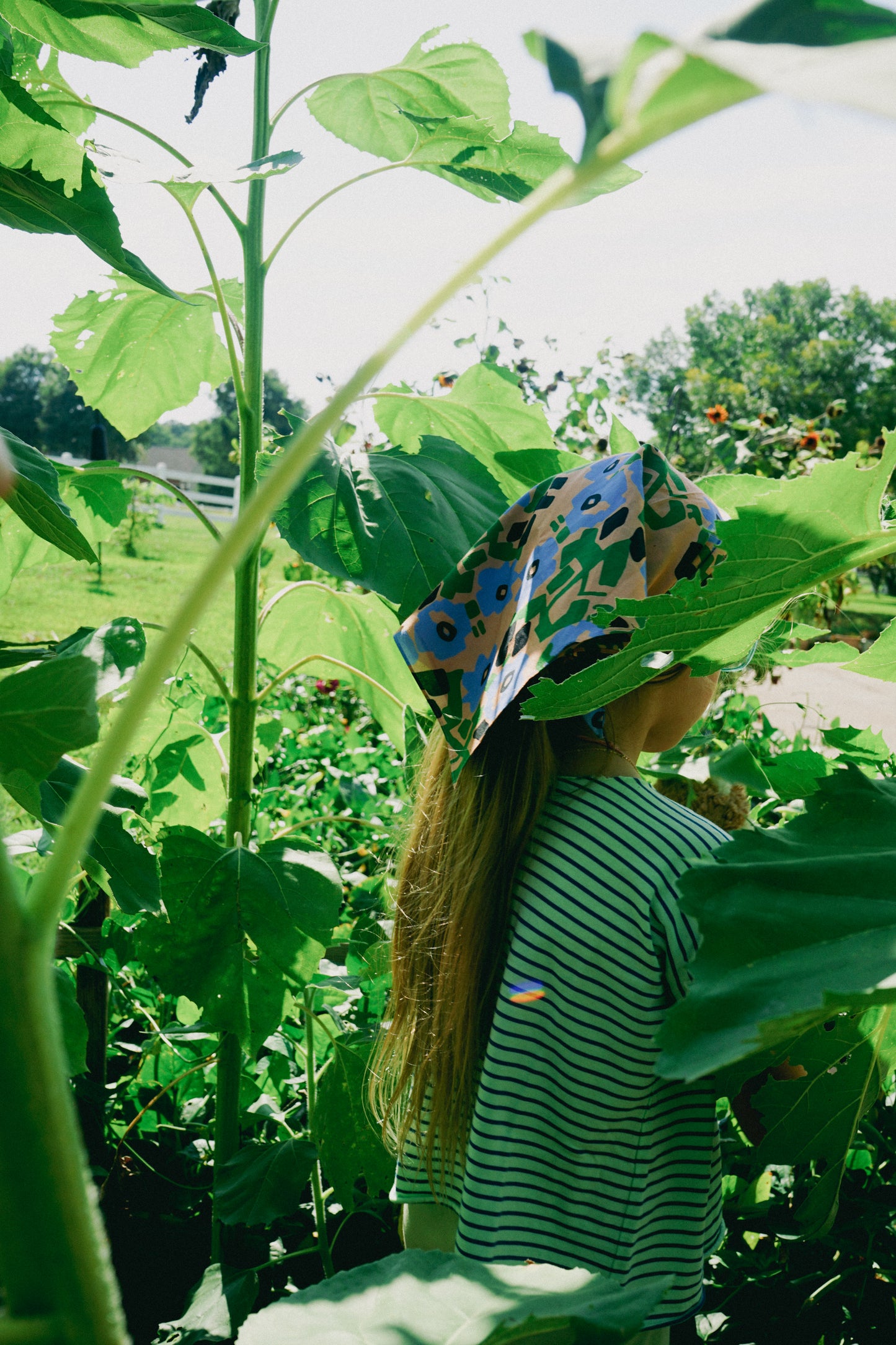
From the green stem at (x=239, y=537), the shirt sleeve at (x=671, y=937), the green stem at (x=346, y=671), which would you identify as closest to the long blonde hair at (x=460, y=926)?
the shirt sleeve at (x=671, y=937)

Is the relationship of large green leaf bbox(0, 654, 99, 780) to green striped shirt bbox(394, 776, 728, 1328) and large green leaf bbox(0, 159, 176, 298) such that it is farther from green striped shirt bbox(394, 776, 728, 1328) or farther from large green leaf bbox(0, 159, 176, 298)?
green striped shirt bbox(394, 776, 728, 1328)

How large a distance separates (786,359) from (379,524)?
107 feet

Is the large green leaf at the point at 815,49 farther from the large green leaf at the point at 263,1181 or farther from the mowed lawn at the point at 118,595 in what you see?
the mowed lawn at the point at 118,595

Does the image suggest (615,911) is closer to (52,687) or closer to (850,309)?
(52,687)

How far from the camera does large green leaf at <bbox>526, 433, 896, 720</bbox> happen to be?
73cm

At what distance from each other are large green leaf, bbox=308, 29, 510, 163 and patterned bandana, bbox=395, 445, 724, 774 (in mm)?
590

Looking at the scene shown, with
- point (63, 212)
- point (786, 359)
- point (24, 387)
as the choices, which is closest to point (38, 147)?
point (63, 212)

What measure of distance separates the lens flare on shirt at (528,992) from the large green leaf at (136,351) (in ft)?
3.70

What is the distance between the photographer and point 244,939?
151cm

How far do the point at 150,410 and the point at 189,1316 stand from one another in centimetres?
150

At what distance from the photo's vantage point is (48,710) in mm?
655

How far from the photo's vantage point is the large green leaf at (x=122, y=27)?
1054mm

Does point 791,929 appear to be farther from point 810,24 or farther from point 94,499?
point 94,499

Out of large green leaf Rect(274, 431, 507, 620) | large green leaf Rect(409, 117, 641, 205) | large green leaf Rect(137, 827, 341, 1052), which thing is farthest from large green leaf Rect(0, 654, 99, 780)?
large green leaf Rect(409, 117, 641, 205)
